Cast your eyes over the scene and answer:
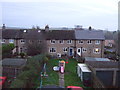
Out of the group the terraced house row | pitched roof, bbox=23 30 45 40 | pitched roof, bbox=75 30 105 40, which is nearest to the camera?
pitched roof, bbox=23 30 45 40

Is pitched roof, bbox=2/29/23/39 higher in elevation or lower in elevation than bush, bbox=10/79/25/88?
higher

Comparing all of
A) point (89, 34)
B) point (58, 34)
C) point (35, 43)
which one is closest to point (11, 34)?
point (35, 43)

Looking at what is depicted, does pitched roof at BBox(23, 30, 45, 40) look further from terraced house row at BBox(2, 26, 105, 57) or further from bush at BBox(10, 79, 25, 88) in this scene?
bush at BBox(10, 79, 25, 88)

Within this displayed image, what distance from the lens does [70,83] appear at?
7.56m

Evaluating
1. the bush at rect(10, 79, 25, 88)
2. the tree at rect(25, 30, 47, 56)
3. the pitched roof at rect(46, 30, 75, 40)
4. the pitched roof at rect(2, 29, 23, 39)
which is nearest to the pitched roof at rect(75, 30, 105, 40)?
the pitched roof at rect(46, 30, 75, 40)

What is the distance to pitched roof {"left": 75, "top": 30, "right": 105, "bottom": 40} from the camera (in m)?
16.6

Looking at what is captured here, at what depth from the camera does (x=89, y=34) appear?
16.9m

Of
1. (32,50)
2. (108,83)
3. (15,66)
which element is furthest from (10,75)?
(32,50)

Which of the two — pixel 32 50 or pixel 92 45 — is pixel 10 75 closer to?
pixel 32 50

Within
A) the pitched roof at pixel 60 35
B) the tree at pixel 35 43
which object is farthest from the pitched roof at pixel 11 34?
the pitched roof at pixel 60 35

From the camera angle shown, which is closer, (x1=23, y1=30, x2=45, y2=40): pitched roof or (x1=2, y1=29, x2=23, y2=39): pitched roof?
(x1=23, y1=30, x2=45, y2=40): pitched roof

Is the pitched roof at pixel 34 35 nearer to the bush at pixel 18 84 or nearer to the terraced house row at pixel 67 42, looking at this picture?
the terraced house row at pixel 67 42

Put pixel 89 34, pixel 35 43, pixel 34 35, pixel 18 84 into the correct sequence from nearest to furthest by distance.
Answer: pixel 18 84 < pixel 35 43 < pixel 34 35 < pixel 89 34

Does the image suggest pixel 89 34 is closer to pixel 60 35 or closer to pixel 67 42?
pixel 67 42
